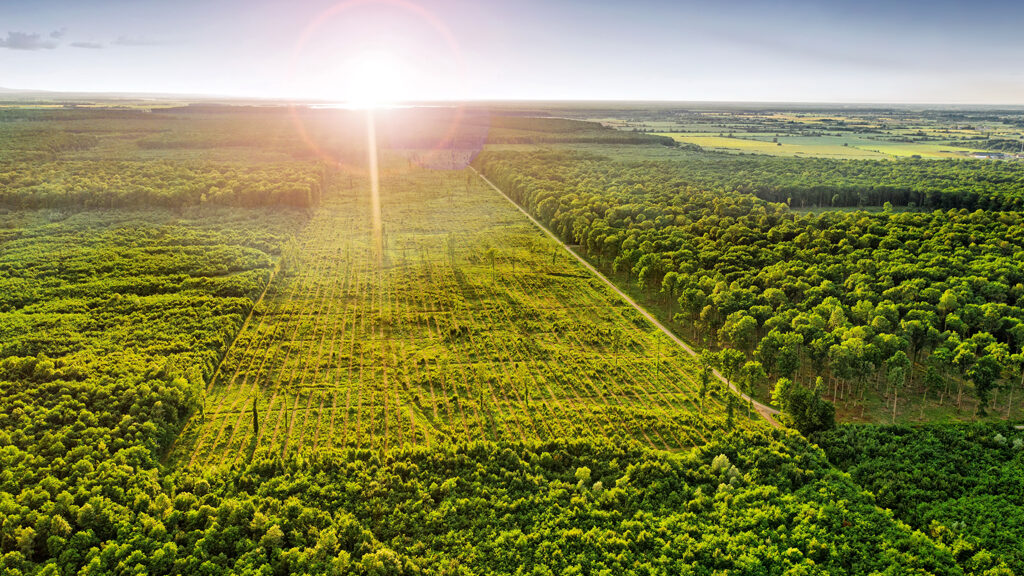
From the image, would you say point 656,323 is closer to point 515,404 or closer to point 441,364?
point 515,404

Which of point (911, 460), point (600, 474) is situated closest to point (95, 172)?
point (600, 474)

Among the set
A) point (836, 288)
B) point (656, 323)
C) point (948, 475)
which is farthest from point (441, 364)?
point (836, 288)

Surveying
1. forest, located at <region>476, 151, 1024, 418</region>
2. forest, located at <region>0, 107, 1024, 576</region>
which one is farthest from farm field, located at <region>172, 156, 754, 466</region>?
forest, located at <region>476, 151, 1024, 418</region>

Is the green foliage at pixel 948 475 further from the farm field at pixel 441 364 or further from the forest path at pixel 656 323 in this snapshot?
the farm field at pixel 441 364

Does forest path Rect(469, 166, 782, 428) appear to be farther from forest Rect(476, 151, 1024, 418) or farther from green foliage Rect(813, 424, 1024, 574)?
green foliage Rect(813, 424, 1024, 574)

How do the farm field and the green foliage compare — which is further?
the farm field

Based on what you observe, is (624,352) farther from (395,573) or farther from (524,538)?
(395,573)

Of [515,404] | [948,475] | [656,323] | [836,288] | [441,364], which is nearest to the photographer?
[948,475]

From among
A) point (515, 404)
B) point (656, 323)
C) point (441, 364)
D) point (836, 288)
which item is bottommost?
point (515, 404)
